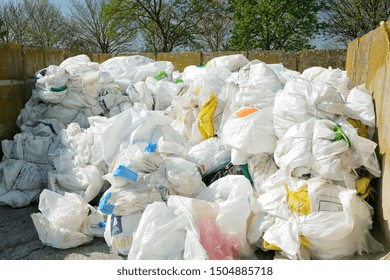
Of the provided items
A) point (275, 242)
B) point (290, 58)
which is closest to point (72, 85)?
point (275, 242)

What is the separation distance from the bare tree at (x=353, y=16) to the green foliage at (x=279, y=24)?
2.39 ft

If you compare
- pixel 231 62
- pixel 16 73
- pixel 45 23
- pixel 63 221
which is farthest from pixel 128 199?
pixel 45 23

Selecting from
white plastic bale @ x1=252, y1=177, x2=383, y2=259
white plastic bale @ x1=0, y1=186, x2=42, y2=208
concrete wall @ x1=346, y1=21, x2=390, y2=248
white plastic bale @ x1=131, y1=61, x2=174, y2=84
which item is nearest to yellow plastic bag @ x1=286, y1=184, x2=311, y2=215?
white plastic bale @ x1=252, y1=177, x2=383, y2=259

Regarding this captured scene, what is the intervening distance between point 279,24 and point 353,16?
323 cm

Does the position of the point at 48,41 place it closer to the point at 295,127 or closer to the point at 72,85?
the point at 72,85

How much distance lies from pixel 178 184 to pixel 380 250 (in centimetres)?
122

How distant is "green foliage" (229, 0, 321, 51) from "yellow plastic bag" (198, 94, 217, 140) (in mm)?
14574

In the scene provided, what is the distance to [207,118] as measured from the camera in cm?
304

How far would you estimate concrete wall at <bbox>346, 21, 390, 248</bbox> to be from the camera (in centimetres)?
212

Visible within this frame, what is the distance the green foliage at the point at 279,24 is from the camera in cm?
1659

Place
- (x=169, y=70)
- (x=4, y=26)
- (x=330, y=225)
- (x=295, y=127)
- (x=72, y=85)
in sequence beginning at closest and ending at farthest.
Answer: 1. (x=330, y=225)
2. (x=295, y=127)
3. (x=72, y=85)
4. (x=169, y=70)
5. (x=4, y=26)

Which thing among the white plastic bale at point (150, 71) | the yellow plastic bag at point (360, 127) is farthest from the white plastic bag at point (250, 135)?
the white plastic bale at point (150, 71)

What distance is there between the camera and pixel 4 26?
23.7 meters

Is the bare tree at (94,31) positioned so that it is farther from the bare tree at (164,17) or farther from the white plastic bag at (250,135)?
the white plastic bag at (250,135)
